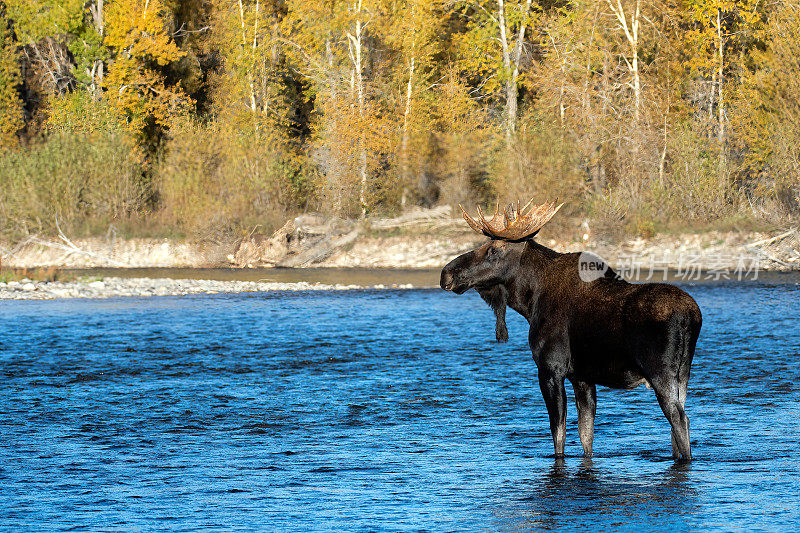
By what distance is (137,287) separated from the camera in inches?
1310

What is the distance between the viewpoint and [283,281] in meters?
36.3

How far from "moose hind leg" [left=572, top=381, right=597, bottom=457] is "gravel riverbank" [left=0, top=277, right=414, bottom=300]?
23.6 metres

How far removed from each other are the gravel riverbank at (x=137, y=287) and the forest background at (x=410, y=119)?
25.0 feet

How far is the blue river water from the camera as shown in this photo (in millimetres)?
8125

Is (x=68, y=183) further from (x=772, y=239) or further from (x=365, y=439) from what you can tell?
(x=365, y=439)

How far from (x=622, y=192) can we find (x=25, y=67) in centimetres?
2798

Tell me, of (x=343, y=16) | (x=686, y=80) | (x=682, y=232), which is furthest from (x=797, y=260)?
(x=343, y=16)

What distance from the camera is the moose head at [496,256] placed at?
986 cm

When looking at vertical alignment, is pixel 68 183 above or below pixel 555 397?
above

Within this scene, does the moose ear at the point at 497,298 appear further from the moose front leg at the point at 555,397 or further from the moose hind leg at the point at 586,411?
the moose hind leg at the point at 586,411

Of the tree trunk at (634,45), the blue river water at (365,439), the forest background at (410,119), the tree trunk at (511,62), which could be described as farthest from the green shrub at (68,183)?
the blue river water at (365,439)

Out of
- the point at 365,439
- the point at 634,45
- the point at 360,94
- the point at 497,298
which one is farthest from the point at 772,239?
the point at 497,298

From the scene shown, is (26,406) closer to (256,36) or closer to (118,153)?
(118,153)

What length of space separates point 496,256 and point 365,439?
239 cm
